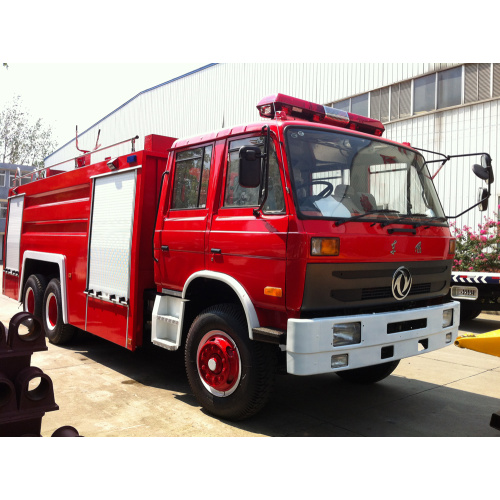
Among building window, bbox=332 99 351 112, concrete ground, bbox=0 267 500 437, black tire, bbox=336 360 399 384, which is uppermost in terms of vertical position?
building window, bbox=332 99 351 112

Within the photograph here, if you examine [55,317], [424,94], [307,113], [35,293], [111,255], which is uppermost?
[424,94]

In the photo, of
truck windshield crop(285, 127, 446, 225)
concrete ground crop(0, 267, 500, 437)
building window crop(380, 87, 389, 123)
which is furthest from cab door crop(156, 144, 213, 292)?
building window crop(380, 87, 389, 123)

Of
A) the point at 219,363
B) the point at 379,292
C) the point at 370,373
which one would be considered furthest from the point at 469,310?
the point at 219,363

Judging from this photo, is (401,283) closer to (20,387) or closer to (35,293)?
(20,387)

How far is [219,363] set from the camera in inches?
159

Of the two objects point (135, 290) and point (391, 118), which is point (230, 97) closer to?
point (391, 118)

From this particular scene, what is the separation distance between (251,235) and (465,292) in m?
6.00

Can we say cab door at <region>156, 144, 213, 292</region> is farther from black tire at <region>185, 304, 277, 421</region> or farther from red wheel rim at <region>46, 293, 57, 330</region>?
red wheel rim at <region>46, 293, 57, 330</region>

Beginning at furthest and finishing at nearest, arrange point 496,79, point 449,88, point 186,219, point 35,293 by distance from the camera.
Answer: point 449,88 < point 496,79 < point 35,293 < point 186,219

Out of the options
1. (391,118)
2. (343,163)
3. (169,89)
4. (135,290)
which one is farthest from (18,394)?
(169,89)

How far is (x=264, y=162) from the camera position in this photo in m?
3.70

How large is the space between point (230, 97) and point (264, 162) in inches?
601

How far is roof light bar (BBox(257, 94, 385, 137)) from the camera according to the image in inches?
165

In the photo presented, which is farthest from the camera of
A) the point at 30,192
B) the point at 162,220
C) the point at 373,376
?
the point at 30,192
